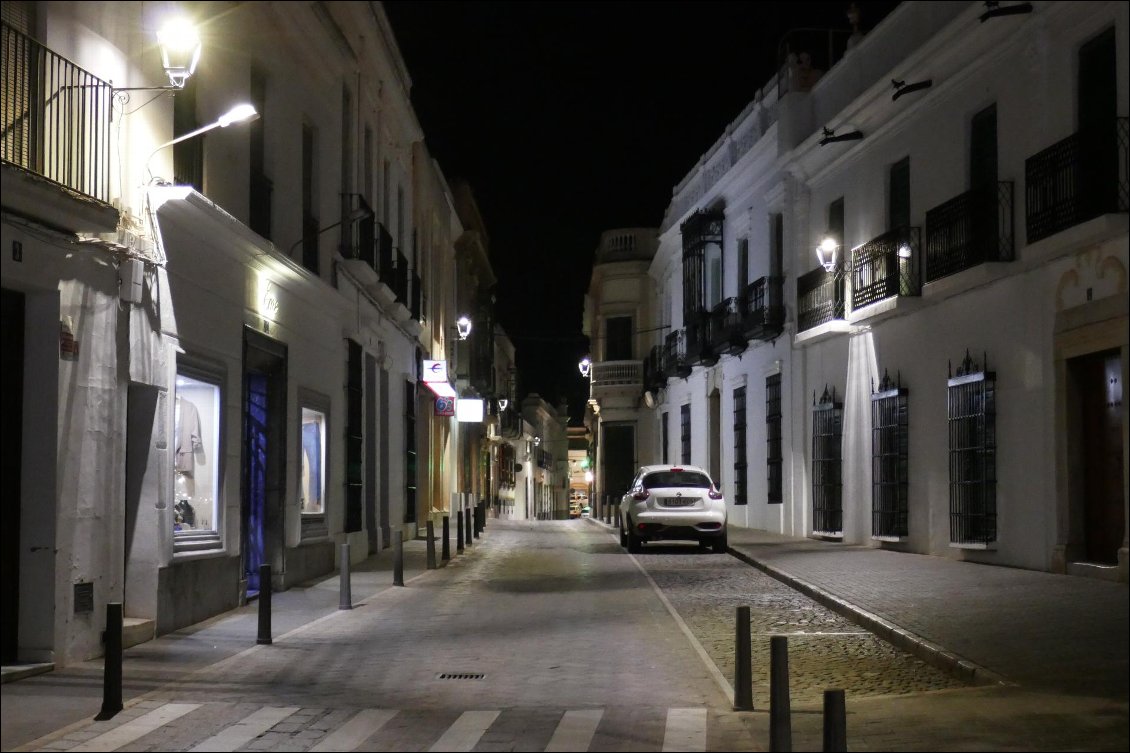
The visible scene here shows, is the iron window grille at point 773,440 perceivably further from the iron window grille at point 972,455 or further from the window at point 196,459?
the window at point 196,459

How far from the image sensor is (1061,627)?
438 inches

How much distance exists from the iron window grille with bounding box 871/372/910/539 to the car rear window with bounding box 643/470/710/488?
3165 millimetres

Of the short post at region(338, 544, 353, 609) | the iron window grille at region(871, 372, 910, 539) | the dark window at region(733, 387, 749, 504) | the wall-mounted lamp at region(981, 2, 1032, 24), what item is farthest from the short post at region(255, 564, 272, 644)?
Result: the dark window at region(733, 387, 749, 504)

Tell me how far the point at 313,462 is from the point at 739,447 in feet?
54.1

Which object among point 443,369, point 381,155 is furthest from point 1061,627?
point 443,369

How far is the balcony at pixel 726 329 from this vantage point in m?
31.4

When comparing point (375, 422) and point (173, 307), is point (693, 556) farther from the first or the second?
point (173, 307)

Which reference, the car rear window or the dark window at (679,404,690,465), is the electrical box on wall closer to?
the car rear window

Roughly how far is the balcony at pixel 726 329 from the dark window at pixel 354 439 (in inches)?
456

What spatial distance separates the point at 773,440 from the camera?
2950 centimetres

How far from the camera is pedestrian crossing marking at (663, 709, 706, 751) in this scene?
7.46m

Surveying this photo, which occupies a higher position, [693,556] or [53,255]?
[53,255]

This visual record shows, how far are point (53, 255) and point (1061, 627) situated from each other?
9.30m

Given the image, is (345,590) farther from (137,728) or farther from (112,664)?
(137,728)
